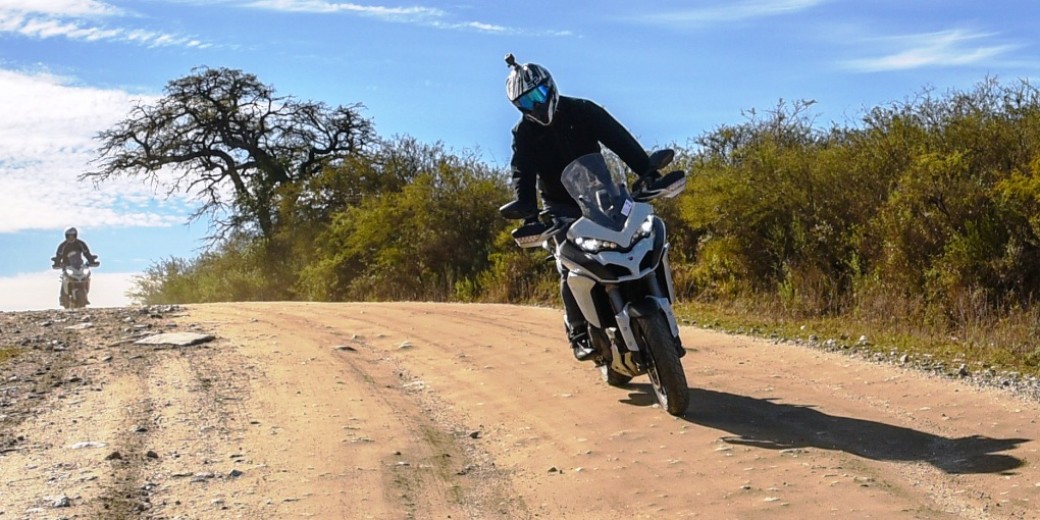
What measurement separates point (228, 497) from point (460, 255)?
55.2 ft

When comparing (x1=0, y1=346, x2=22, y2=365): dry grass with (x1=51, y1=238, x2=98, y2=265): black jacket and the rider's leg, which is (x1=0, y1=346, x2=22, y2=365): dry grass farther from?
(x1=51, y1=238, x2=98, y2=265): black jacket

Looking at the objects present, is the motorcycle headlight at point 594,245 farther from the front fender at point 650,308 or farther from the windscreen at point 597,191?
the front fender at point 650,308

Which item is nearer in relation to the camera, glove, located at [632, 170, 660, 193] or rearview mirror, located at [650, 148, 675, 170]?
rearview mirror, located at [650, 148, 675, 170]

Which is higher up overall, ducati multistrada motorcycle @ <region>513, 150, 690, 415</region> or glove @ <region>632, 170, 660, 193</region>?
glove @ <region>632, 170, 660, 193</region>

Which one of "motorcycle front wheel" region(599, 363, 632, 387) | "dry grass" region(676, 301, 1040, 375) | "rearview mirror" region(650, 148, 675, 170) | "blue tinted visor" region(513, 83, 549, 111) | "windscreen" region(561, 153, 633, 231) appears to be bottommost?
"motorcycle front wheel" region(599, 363, 632, 387)

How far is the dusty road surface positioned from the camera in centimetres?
583

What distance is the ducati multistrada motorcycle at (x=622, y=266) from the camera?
719 centimetres

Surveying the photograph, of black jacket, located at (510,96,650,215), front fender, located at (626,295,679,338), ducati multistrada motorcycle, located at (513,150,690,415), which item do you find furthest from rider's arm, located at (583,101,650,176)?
front fender, located at (626,295,679,338)

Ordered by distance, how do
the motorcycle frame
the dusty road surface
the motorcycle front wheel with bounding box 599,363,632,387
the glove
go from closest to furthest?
the dusty road surface, the motorcycle frame, the glove, the motorcycle front wheel with bounding box 599,363,632,387

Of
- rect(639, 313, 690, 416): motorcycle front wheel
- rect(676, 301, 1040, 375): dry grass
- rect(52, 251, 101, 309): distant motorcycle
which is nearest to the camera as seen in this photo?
rect(639, 313, 690, 416): motorcycle front wheel

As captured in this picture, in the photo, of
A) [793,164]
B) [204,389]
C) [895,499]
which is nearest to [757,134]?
[793,164]

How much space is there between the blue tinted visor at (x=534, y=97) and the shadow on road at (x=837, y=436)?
7.50 feet

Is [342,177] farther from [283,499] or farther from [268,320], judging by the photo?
[283,499]

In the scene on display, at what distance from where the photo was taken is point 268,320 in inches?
551
